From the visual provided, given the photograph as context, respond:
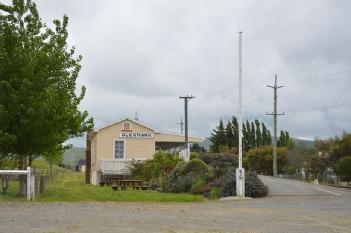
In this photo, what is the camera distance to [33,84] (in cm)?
2161

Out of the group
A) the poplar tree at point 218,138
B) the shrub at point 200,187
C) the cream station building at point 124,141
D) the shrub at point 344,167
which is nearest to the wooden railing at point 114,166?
the cream station building at point 124,141

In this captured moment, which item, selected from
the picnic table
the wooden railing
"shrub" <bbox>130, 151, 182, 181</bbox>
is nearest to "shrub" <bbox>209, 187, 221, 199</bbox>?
the picnic table

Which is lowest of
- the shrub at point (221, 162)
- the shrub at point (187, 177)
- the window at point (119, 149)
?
the shrub at point (187, 177)

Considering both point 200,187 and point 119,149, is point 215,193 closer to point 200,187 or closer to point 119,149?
point 200,187

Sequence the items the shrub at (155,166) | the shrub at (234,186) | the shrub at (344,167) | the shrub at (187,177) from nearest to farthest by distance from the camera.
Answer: the shrub at (234,186)
the shrub at (187,177)
the shrub at (155,166)
the shrub at (344,167)

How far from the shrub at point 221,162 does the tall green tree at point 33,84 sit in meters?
7.71

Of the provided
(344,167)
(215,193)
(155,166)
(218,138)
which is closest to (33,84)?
(215,193)

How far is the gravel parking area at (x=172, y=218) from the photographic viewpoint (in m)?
12.8

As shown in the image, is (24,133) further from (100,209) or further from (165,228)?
(165,228)

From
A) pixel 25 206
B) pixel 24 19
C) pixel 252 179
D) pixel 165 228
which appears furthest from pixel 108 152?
pixel 165 228

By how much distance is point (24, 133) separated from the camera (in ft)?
71.1

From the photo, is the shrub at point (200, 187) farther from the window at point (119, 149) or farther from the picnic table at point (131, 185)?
the window at point (119, 149)

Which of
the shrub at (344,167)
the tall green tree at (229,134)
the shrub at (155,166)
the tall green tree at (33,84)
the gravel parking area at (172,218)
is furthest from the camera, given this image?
the tall green tree at (229,134)

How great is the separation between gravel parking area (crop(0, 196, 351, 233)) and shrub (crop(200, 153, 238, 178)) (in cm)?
727
